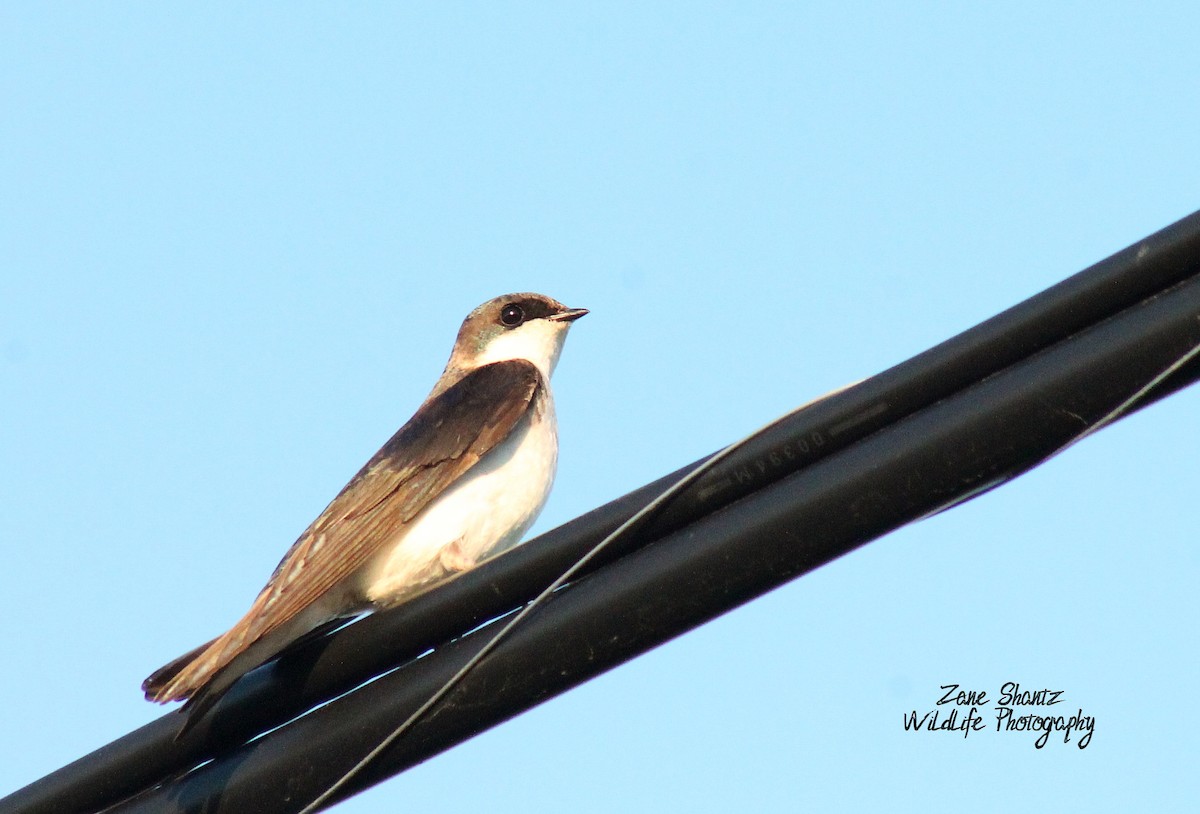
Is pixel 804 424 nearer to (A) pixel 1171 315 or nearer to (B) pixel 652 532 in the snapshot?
(B) pixel 652 532

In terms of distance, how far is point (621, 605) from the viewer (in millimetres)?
3756

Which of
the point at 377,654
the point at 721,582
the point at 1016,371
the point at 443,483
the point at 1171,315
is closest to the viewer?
the point at 1171,315

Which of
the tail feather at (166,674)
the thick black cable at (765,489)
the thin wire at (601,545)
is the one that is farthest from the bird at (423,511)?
the thin wire at (601,545)

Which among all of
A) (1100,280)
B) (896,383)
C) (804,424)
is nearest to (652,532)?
(804,424)

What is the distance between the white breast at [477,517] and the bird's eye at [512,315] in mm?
1691

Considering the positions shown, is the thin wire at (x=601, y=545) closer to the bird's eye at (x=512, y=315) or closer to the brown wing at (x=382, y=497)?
the brown wing at (x=382, y=497)

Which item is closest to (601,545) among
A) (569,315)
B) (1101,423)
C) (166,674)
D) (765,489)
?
(765,489)

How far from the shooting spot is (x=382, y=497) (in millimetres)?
6402

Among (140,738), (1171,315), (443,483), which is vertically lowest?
(140,738)

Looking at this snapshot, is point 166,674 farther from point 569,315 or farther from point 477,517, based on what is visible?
point 569,315

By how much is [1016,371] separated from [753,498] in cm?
68

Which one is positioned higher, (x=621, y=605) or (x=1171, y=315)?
(x=1171, y=315)

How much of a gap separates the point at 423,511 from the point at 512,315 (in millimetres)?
2457

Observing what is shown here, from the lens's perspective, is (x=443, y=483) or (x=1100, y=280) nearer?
(x=1100, y=280)
